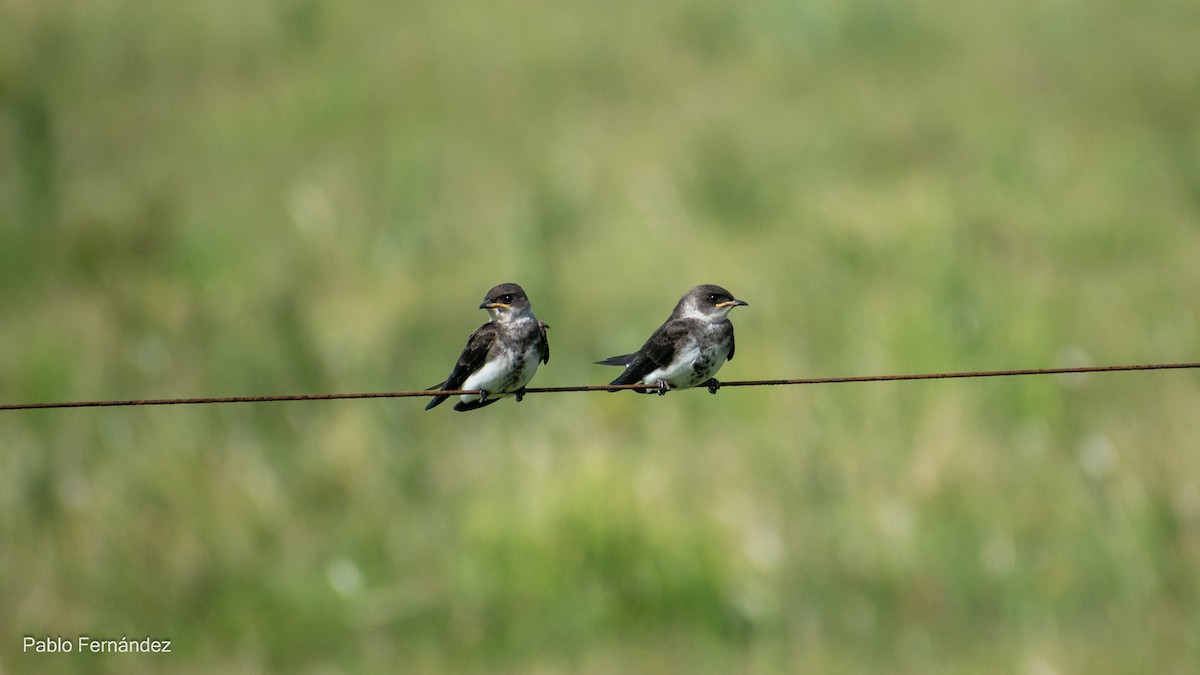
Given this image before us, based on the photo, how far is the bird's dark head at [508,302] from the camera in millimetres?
8547

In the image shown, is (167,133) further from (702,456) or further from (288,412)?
(702,456)

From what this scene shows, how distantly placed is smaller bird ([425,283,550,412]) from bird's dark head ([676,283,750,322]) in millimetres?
747

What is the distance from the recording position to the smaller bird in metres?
8.28

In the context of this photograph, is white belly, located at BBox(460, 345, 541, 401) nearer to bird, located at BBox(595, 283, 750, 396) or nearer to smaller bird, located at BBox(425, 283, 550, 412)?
smaller bird, located at BBox(425, 283, 550, 412)

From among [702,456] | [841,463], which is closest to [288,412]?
[702,456]

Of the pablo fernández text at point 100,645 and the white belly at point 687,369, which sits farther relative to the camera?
the pablo fernández text at point 100,645

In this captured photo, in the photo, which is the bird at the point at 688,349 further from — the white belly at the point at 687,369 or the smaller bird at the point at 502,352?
the smaller bird at the point at 502,352

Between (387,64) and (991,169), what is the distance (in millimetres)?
9063

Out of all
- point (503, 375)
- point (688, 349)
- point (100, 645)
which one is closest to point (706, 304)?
point (688, 349)

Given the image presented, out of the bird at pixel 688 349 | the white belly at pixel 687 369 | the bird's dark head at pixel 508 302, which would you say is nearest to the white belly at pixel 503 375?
the bird's dark head at pixel 508 302

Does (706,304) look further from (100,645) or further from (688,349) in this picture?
(100,645)

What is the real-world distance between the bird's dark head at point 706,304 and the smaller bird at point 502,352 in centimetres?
75

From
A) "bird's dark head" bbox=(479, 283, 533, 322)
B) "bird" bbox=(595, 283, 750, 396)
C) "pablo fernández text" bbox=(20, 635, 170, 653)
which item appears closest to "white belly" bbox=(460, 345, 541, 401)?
"bird's dark head" bbox=(479, 283, 533, 322)

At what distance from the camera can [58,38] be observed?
84.0 ft
